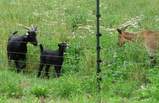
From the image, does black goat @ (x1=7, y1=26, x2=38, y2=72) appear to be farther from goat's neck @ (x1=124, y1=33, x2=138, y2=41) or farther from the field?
goat's neck @ (x1=124, y1=33, x2=138, y2=41)

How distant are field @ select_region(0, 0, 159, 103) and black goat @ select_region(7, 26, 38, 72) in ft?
0.50

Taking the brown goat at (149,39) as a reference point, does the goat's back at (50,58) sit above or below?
below

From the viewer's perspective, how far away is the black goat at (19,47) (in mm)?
10562

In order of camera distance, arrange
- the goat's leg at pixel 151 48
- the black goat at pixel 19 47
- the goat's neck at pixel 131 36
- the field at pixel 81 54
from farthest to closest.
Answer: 1. the goat's neck at pixel 131 36
2. the black goat at pixel 19 47
3. the goat's leg at pixel 151 48
4. the field at pixel 81 54

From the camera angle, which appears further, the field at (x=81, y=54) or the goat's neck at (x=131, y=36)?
the goat's neck at (x=131, y=36)

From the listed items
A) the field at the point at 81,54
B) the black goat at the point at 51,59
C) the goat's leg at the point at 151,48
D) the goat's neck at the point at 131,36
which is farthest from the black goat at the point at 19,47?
the goat's leg at the point at 151,48

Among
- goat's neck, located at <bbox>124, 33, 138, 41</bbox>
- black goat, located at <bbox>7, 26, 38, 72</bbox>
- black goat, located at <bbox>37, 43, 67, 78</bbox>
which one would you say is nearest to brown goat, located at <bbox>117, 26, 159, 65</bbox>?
goat's neck, located at <bbox>124, 33, 138, 41</bbox>

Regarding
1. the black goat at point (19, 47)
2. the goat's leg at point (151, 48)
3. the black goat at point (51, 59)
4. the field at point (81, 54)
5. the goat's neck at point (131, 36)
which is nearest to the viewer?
the field at point (81, 54)

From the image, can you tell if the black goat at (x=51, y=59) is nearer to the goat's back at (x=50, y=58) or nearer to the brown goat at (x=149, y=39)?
the goat's back at (x=50, y=58)

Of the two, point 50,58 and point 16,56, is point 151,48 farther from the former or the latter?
point 16,56

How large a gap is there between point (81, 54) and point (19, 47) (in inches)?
50.3

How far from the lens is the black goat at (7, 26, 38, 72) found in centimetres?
1056

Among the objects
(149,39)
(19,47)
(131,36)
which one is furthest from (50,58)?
(149,39)

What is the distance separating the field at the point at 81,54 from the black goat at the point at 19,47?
0.50ft
